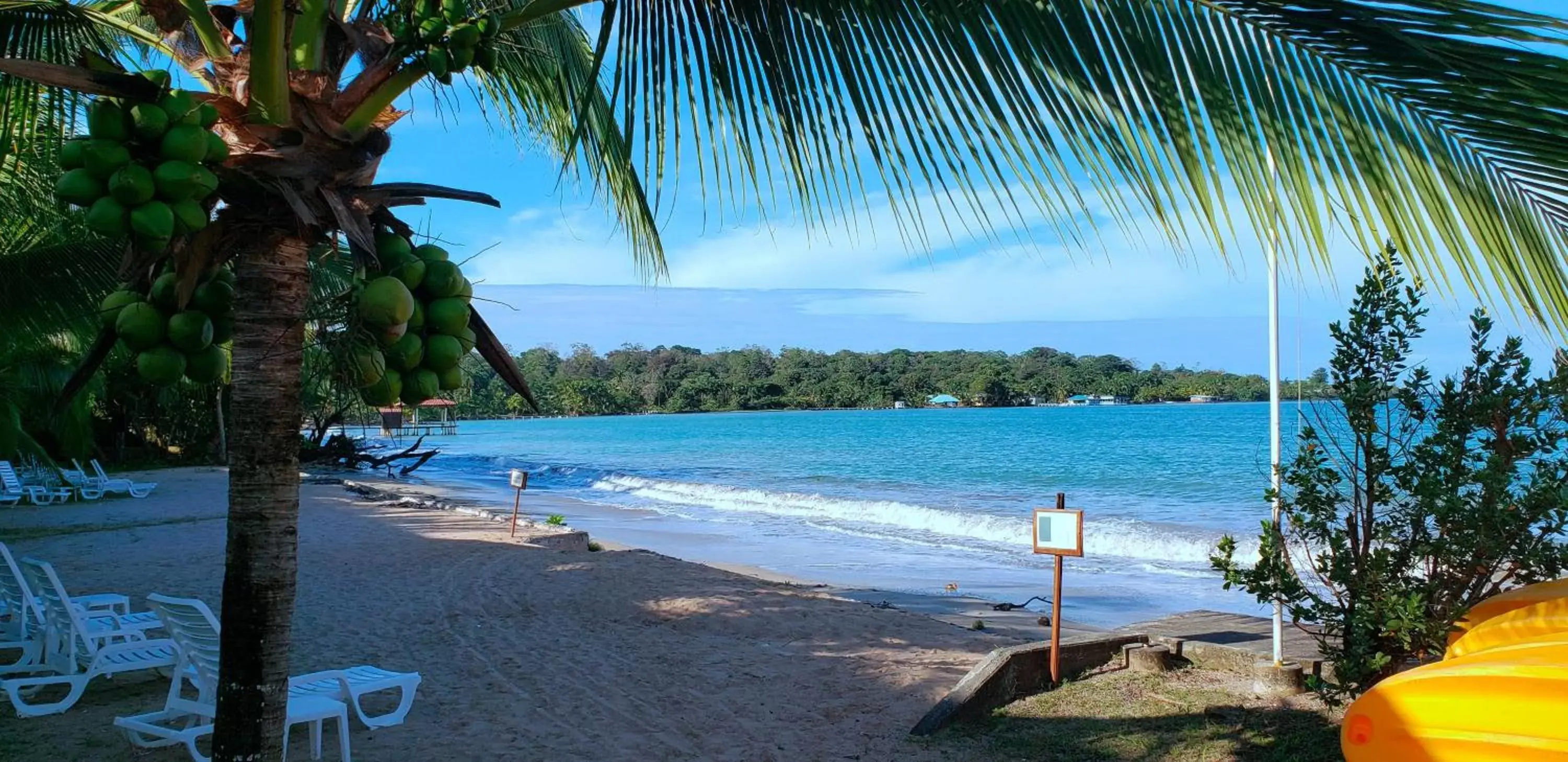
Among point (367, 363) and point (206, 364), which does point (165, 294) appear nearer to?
point (206, 364)

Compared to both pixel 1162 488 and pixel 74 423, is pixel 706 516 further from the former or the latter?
pixel 1162 488

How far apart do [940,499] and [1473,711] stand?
1134 inches

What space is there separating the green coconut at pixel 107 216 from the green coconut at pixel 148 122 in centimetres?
12

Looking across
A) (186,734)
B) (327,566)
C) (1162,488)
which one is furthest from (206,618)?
(1162,488)

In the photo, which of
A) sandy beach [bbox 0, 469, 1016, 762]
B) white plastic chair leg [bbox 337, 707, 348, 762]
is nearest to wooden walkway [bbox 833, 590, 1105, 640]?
sandy beach [bbox 0, 469, 1016, 762]

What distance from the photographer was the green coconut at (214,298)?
83.4 inches

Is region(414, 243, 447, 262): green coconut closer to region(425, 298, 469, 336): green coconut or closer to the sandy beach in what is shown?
region(425, 298, 469, 336): green coconut

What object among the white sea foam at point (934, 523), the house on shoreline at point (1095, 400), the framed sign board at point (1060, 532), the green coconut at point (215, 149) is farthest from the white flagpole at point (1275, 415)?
the house on shoreline at point (1095, 400)

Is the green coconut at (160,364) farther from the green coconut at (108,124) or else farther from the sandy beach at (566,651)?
the sandy beach at (566,651)

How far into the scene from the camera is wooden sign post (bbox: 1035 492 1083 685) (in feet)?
20.6

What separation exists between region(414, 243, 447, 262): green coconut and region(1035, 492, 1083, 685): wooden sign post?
482 cm

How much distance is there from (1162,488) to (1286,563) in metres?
31.7

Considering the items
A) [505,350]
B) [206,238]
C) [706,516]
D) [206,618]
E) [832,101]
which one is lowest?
[706,516]

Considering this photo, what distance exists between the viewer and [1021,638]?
9469 mm
